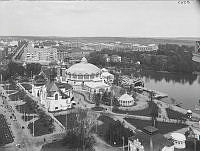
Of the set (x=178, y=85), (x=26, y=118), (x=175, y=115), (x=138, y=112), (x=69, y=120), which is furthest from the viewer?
(x=178, y=85)

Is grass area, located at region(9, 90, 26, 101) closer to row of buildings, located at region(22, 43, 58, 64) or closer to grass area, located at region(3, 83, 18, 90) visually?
grass area, located at region(3, 83, 18, 90)

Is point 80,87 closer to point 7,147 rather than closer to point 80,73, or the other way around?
point 80,73

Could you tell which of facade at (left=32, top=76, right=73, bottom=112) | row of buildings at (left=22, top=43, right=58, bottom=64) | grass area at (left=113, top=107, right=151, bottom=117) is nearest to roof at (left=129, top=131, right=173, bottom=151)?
grass area at (left=113, top=107, right=151, bottom=117)

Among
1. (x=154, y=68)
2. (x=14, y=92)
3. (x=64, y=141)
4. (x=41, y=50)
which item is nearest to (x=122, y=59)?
(x=154, y=68)

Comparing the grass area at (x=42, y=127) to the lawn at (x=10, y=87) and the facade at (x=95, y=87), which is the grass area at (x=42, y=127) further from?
the lawn at (x=10, y=87)

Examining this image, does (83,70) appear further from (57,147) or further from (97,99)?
(57,147)

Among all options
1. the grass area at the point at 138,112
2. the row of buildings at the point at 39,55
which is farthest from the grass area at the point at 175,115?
the row of buildings at the point at 39,55

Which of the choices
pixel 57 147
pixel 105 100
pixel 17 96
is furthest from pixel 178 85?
pixel 57 147
